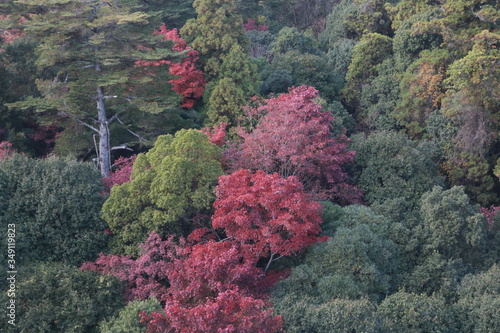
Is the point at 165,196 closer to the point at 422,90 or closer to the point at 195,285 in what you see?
the point at 195,285

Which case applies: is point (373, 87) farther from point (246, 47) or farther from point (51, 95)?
point (51, 95)

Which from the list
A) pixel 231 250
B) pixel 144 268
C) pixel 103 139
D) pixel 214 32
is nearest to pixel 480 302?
pixel 231 250

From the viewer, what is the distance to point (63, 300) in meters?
11.3

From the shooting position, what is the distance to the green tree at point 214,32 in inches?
889

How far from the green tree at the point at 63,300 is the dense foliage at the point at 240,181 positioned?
48 millimetres

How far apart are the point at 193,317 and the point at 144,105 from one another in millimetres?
11123

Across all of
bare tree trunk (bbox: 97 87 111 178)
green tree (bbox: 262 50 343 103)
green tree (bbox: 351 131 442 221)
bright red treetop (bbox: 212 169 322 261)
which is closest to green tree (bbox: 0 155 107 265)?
bright red treetop (bbox: 212 169 322 261)

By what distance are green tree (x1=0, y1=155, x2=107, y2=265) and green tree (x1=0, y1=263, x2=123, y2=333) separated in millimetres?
1480

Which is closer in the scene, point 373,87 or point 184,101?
point 184,101

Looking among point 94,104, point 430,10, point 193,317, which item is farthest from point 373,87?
point 193,317

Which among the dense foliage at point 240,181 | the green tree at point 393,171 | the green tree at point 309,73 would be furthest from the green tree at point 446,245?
the green tree at point 309,73

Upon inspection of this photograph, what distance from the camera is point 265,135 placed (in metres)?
16.0

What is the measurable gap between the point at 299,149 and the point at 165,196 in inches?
205

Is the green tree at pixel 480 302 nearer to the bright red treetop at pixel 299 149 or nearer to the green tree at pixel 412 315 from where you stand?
the green tree at pixel 412 315
